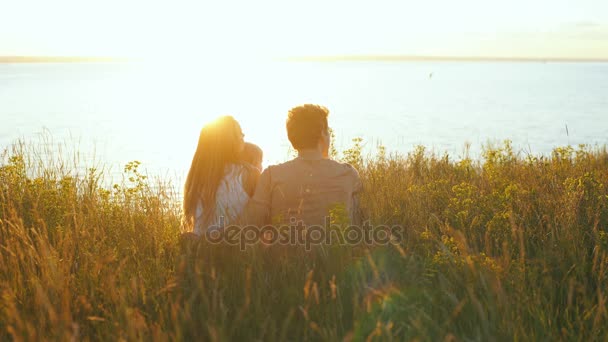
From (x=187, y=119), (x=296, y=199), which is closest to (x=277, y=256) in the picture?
(x=296, y=199)

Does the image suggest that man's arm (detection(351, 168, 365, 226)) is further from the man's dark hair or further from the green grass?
the man's dark hair

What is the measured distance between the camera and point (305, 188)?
14.5ft

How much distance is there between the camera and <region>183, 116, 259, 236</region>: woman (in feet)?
15.7

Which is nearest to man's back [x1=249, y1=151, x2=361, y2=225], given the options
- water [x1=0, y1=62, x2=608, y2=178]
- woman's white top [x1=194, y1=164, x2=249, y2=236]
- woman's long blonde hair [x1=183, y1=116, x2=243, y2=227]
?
woman's white top [x1=194, y1=164, x2=249, y2=236]

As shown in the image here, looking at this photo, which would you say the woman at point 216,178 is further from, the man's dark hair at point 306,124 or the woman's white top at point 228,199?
the man's dark hair at point 306,124

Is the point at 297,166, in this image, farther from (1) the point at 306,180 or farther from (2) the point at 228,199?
(2) the point at 228,199

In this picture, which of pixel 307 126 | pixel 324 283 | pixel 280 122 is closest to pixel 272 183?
pixel 307 126

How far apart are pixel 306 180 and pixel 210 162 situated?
97 cm

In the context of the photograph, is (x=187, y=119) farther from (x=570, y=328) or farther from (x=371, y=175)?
(x=570, y=328)

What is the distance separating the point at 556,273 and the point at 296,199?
1.88 m

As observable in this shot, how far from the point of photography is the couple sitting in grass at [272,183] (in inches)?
171

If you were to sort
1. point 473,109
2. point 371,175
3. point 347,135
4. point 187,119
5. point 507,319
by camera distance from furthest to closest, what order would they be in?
1. point 473,109
2. point 187,119
3. point 347,135
4. point 371,175
5. point 507,319

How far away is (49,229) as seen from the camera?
4.54 metres

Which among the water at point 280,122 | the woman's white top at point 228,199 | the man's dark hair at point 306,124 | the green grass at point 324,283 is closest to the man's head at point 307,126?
the man's dark hair at point 306,124
